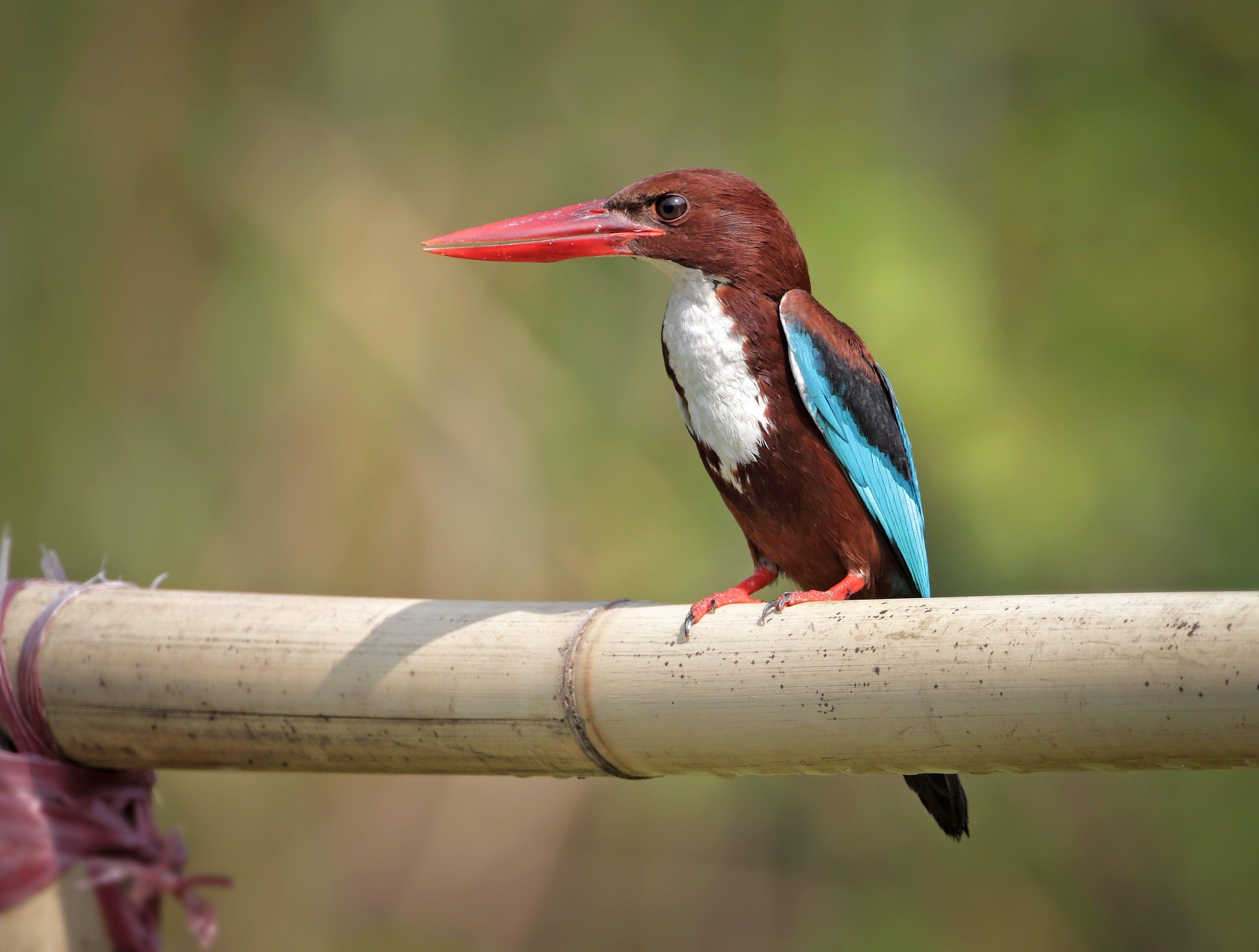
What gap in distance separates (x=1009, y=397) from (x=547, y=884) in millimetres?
1263

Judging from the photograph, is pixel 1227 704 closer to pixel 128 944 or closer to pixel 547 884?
pixel 128 944

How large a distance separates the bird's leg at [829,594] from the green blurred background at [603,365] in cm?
108

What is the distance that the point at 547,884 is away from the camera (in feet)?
7.50

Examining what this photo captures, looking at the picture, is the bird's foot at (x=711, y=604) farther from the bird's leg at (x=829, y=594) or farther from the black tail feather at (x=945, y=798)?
the black tail feather at (x=945, y=798)

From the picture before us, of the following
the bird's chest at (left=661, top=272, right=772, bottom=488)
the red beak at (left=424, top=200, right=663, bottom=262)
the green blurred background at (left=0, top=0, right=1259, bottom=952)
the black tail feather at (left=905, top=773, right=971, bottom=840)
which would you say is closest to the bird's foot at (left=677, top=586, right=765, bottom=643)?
the bird's chest at (left=661, top=272, right=772, bottom=488)

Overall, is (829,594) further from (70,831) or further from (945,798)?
(70,831)

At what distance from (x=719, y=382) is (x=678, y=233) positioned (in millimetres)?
146

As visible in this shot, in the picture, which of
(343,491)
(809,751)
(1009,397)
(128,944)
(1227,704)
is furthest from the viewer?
(343,491)

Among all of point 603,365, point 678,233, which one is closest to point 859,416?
point 678,233

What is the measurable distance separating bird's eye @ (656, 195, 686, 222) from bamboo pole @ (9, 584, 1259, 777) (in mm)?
377

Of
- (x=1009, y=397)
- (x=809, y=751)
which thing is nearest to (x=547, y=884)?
(x=1009, y=397)

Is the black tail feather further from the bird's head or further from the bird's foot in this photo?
the bird's head

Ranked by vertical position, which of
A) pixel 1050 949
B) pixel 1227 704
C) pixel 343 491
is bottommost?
pixel 1050 949

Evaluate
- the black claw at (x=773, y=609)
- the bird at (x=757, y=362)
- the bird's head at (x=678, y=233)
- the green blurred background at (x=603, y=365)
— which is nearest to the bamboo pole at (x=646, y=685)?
the black claw at (x=773, y=609)
